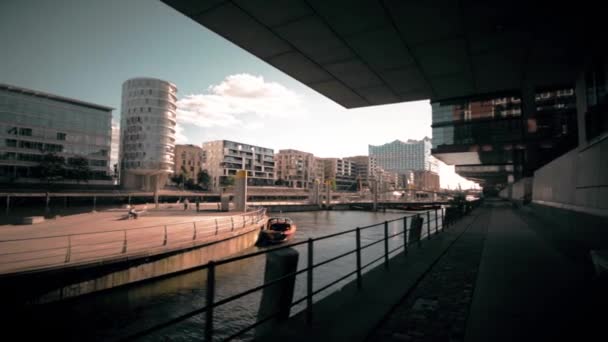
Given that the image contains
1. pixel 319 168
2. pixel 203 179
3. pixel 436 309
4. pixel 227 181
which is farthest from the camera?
pixel 319 168

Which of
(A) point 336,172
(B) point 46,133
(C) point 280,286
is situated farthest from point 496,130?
(A) point 336,172

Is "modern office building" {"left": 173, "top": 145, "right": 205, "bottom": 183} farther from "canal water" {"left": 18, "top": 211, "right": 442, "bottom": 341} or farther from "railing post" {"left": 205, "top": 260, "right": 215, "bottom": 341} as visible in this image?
"railing post" {"left": 205, "top": 260, "right": 215, "bottom": 341}

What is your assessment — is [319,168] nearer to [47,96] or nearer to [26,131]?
[47,96]

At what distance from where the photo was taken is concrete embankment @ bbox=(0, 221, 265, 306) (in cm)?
1050

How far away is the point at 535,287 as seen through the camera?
567cm

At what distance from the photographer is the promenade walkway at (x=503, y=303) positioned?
388cm

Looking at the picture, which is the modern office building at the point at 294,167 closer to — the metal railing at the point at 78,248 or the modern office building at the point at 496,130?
the modern office building at the point at 496,130

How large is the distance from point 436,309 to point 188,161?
140 meters

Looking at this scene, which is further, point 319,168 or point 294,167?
point 319,168

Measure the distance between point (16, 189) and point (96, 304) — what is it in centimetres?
8346

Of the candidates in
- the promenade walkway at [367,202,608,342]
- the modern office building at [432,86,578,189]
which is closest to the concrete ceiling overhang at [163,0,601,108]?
the promenade walkway at [367,202,608,342]

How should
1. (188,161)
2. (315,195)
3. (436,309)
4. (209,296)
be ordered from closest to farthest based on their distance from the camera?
1. (209,296)
2. (436,309)
3. (315,195)
4. (188,161)

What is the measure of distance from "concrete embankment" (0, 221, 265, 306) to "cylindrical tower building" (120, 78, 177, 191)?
80.8 m

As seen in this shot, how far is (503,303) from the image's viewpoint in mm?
4871
